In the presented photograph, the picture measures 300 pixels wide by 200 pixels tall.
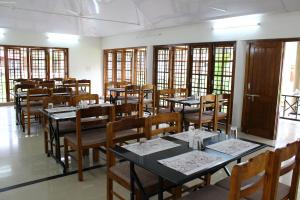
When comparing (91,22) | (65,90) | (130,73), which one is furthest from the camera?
(130,73)

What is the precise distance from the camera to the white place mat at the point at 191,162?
1799 millimetres

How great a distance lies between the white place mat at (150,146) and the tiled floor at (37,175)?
2.88ft

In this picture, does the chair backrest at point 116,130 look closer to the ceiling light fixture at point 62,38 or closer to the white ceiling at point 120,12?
the white ceiling at point 120,12

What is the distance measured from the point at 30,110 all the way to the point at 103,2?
111 inches

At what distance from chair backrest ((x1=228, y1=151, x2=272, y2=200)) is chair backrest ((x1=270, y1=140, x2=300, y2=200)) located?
40mm

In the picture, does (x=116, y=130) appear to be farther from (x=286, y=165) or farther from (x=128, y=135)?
(x=286, y=165)

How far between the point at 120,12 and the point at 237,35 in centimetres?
286

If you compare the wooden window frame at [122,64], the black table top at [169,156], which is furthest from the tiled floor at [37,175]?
the wooden window frame at [122,64]

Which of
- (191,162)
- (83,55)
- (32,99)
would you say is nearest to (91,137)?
(191,162)

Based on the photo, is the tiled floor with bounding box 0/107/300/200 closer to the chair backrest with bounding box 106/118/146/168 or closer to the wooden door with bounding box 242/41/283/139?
the wooden door with bounding box 242/41/283/139

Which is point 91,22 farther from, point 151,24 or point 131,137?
point 131,137

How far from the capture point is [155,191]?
2137 mm

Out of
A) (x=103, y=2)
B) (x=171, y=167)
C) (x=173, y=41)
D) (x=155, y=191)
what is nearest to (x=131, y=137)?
(x=155, y=191)

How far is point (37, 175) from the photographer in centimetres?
335
